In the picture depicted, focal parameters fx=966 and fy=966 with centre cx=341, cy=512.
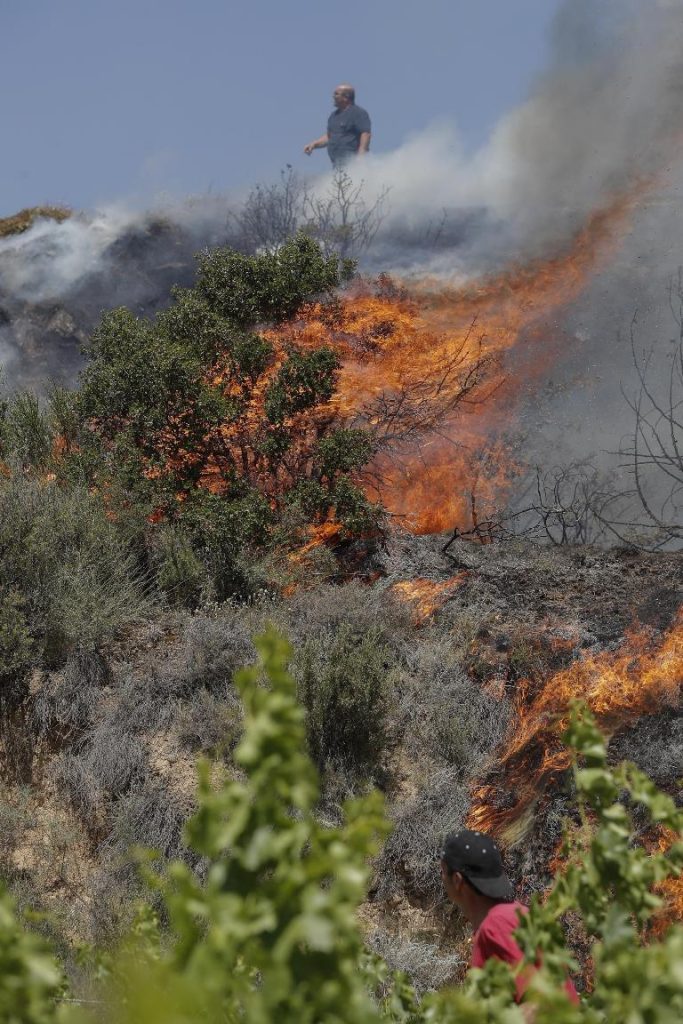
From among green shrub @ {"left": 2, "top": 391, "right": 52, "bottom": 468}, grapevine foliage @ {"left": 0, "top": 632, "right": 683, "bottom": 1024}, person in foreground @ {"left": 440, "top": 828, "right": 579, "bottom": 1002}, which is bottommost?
person in foreground @ {"left": 440, "top": 828, "right": 579, "bottom": 1002}

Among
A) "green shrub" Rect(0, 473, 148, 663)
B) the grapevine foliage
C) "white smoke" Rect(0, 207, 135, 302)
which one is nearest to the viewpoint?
the grapevine foliage

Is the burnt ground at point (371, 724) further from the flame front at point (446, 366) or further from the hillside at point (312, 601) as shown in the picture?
the flame front at point (446, 366)

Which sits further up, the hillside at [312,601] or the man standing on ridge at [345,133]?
the man standing on ridge at [345,133]

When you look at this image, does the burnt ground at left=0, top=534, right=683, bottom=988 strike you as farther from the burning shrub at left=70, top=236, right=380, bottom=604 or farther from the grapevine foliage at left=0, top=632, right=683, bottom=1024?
the grapevine foliage at left=0, top=632, right=683, bottom=1024

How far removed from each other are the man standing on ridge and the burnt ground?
1193 centimetres

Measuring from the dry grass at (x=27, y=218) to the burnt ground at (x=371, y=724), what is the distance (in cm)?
1223

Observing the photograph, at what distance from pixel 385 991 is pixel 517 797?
64.1 inches

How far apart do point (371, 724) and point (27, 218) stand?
1468 centimetres

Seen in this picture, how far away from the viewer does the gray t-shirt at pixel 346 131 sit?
18.1 m

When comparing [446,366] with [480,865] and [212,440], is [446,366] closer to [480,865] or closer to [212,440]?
[212,440]

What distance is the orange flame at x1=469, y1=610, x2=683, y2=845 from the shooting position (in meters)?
5.95

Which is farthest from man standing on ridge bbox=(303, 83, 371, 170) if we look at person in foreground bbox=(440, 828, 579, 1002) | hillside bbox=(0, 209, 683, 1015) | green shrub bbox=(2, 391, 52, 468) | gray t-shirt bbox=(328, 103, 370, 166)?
person in foreground bbox=(440, 828, 579, 1002)

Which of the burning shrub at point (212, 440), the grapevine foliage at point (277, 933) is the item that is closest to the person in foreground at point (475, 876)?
Result: the grapevine foliage at point (277, 933)

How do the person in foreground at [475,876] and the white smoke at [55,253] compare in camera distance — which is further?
the white smoke at [55,253]
